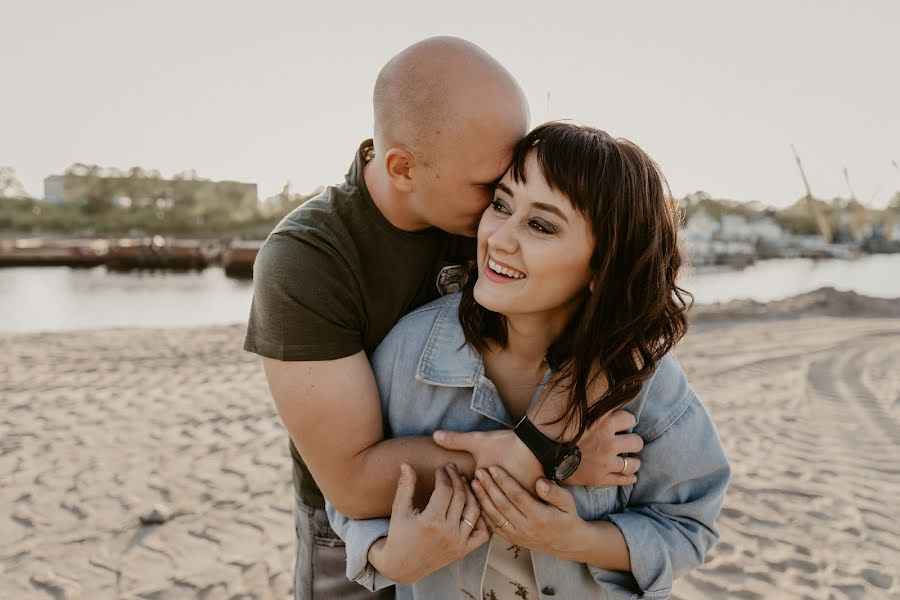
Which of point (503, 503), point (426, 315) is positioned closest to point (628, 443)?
point (503, 503)

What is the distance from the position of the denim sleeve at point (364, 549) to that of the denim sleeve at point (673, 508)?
24.4 inches

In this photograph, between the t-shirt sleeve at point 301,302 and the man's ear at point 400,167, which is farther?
the man's ear at point 400,167

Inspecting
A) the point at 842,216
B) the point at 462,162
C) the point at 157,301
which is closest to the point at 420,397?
the point at 462,162

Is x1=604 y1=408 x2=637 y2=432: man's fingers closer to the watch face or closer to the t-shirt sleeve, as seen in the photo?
the watch face

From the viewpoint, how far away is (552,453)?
5.36ft

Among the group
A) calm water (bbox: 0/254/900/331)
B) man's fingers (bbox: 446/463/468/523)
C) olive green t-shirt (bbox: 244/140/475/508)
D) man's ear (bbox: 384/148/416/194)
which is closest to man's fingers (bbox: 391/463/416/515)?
man's fingers (bbox: 446/463/468/523)

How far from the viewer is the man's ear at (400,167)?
74.4 inches

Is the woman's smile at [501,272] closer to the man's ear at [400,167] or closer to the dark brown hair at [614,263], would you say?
the dark brown hair at [614,263]

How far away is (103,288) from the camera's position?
32062 mm

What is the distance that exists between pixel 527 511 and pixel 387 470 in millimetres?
397

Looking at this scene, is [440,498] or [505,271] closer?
[440,498]

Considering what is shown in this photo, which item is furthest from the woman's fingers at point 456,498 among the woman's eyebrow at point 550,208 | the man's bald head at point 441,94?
the man's bald head at point 441,94

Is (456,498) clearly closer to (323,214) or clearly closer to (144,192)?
(323,214)

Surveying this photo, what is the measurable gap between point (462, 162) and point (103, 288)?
35322mm
